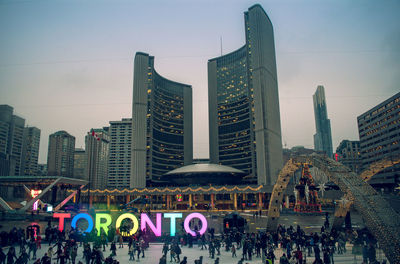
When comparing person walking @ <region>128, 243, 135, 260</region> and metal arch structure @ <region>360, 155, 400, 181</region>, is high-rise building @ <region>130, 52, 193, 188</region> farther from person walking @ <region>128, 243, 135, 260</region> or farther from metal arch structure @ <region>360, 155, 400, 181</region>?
metal arch structure @ <region>360, 155, 400, 181</region>

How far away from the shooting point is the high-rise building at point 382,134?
114 metres

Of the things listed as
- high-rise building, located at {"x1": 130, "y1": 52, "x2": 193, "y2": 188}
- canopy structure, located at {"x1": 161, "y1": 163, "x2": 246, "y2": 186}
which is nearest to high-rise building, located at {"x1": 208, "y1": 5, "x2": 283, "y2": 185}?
canopy structure, located at {"x1": 161, "y1": 163, "x2": 246, "y2": 186}

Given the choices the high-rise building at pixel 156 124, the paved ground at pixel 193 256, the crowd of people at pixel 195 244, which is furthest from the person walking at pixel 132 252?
the high-rise building at pixel 156 124

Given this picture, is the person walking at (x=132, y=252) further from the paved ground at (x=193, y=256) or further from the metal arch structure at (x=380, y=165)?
the metal arch structure at (x=380, y=165)

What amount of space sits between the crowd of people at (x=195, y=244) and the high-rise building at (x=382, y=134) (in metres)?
93.9

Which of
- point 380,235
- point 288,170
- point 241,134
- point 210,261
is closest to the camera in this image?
point 380,235

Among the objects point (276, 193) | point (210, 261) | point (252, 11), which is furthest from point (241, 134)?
point (210, 261)

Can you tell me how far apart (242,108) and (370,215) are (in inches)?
5086

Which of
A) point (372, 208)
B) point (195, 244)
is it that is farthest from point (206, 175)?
point (372, 208)

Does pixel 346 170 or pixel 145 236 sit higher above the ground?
pixel 346 170

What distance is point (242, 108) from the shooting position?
143 meters

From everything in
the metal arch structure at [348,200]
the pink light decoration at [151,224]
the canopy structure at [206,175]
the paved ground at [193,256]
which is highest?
the canopy structure at [206,175]

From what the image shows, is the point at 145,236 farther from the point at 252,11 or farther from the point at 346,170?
the point at 252,11

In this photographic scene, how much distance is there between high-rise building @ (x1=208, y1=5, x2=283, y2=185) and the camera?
118875 mm
